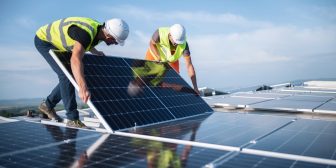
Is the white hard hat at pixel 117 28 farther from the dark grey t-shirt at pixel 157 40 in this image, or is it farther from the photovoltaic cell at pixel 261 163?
the dark grey t-shirt at pixel 157 40

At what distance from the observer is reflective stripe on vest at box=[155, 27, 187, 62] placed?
352 inches

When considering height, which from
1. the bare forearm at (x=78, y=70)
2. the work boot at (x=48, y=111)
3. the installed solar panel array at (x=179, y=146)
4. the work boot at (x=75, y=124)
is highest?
the bare forearm at (x=78, y=70)

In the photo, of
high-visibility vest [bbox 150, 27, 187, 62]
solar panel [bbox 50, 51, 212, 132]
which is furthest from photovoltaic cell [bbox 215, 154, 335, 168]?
high-visibility vest [bbox 150, 27, 187, 62]

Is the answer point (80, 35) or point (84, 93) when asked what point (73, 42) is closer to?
point (80, 35)

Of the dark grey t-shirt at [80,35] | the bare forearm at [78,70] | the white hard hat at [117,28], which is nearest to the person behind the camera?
the bare forearm at [78,70]

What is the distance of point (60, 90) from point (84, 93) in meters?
1.19

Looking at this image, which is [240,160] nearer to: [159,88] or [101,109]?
[101,109]

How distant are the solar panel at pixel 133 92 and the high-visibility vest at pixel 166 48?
0.93 meters

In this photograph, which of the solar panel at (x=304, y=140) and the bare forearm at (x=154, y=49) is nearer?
the solar panel at (x=304, y=140)

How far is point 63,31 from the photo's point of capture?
604cm

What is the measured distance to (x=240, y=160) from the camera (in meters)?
3.56

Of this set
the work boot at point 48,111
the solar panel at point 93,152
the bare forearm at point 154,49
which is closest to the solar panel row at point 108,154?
the solar panel at point 93,152

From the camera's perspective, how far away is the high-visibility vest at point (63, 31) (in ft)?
18.8

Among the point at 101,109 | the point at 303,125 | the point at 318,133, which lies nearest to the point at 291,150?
the point at 318,133
